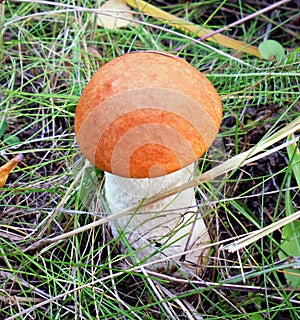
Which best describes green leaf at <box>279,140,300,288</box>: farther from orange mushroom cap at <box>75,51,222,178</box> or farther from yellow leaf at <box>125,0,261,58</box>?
yellow leaf at <box>125,0,261,58</box>

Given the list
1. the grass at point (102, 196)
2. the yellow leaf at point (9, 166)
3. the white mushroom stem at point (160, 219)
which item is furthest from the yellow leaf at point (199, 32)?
the yellow leaf at point (9, 166)

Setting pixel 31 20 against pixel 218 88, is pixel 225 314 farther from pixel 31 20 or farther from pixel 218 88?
pixel 31 20

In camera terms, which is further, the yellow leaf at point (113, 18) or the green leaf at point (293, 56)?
the yellow leaf at point (113, 18)

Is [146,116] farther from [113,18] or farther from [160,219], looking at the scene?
[113,18]

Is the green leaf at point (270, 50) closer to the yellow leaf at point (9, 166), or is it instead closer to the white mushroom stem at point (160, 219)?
the white mushroom stem at point (160, 219)

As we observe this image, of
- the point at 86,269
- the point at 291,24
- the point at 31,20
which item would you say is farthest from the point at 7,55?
the point at 291,24

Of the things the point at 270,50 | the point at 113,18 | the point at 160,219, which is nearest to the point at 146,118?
the point at 160,219
